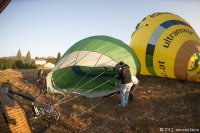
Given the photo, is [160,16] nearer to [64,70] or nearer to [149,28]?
[149,28]

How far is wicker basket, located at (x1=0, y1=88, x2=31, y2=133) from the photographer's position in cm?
415

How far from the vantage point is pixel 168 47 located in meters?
9.74

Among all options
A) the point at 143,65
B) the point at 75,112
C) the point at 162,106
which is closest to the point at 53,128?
the point at 75,112

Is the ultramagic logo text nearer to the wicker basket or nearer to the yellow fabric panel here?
the yellow fabric panel

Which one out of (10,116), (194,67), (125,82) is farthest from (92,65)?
(10,116)

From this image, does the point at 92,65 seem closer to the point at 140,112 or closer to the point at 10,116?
the point at 140,112

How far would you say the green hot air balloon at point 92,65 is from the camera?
9016mm

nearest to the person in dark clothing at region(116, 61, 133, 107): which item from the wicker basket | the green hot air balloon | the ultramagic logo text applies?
the green hot air balloon

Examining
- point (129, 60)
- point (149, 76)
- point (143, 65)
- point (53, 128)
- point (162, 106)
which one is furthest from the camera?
point (149, 76)

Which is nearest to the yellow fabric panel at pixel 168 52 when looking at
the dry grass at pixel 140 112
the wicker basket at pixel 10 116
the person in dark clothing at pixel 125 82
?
the dry grass at pixel 140 112

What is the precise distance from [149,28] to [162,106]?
4.16m

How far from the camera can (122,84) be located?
8391mm

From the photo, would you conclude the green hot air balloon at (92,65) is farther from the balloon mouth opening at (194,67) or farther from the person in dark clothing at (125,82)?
the balloon mouth opening at (194,67)

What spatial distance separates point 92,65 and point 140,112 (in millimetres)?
2479
